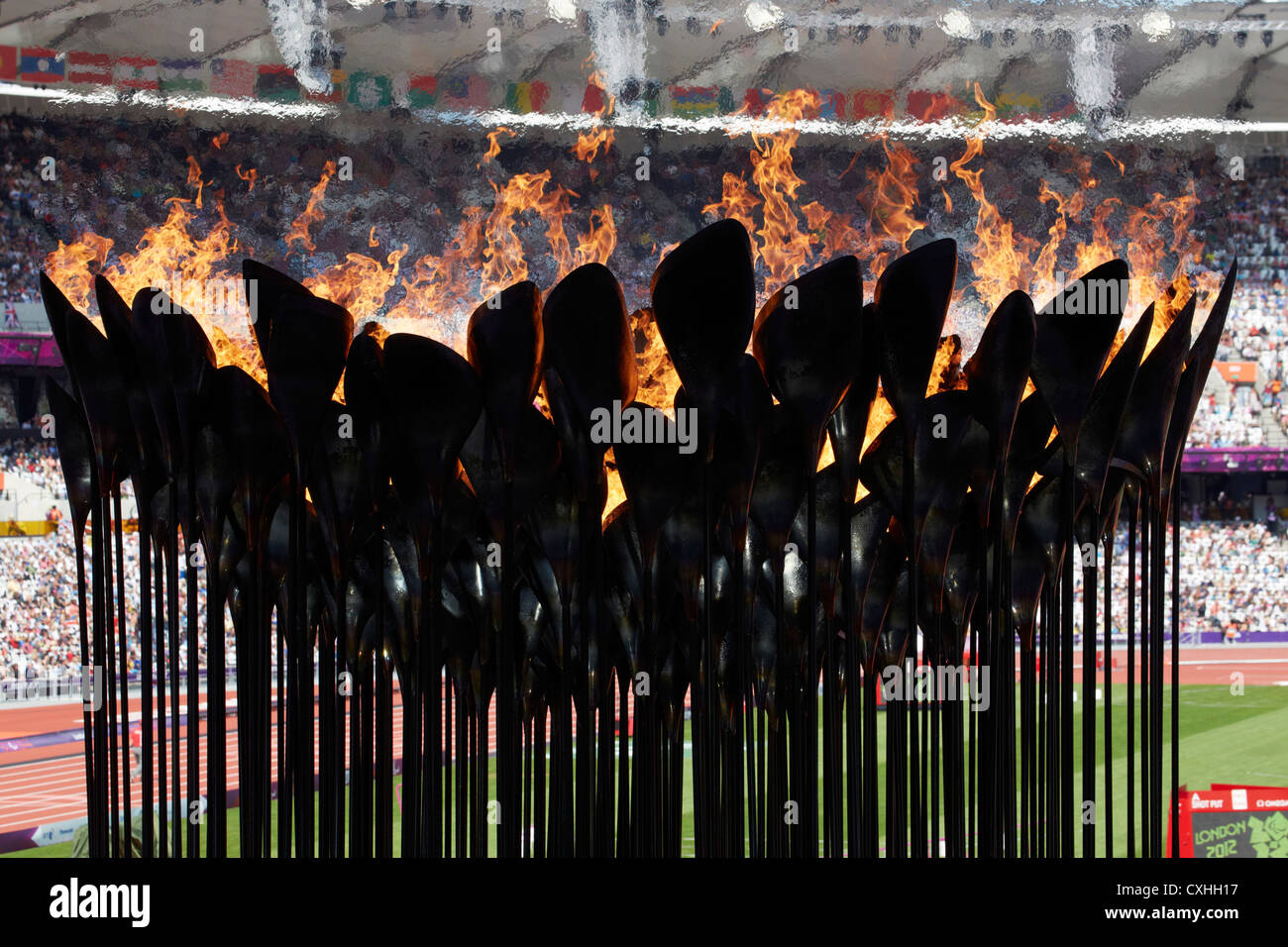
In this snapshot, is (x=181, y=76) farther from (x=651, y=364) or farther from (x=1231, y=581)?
(x=1231, y=581)

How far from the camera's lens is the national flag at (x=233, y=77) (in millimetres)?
13180

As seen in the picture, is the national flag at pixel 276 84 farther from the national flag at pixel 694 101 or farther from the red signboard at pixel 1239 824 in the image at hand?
the red signboard at pixel 1239 824

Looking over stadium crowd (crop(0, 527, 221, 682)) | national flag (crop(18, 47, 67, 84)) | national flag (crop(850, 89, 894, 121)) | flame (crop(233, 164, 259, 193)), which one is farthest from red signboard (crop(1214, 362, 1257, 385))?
national flag (crop(18, 47, 67, 84))

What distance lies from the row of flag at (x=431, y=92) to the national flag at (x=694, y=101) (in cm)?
1

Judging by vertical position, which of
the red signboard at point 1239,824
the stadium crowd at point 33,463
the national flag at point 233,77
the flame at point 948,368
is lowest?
the red signboard at point 1239,824

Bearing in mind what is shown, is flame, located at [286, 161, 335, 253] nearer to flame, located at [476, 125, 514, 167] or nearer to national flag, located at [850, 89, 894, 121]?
flame, located at [476, 125, 514, 167]

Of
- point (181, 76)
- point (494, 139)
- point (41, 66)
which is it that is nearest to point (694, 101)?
point (494, 139)

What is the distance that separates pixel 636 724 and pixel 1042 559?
1154 mm

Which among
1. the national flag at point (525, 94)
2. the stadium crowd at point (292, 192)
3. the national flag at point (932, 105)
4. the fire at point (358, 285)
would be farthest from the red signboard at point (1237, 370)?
the fire at point (358, 285)

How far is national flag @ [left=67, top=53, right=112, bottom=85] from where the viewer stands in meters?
13.2

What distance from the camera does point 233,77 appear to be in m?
13.3

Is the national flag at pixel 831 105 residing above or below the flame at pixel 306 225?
above
